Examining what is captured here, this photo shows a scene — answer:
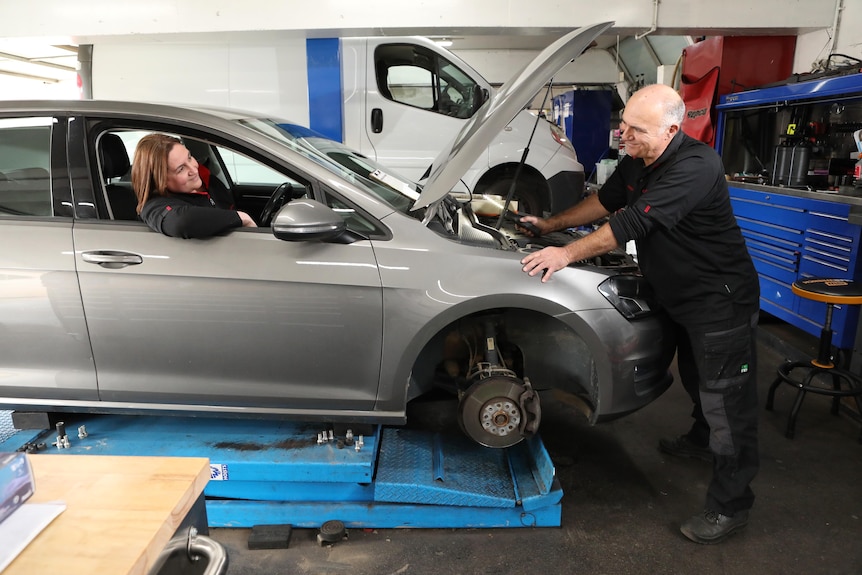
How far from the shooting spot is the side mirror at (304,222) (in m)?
2.00

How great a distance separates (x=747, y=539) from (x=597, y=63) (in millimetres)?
11248

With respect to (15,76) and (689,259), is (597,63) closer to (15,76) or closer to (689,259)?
(689,259)

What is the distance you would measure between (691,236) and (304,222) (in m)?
1.42

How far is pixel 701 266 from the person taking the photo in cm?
223

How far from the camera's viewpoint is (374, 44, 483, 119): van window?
5562 mm

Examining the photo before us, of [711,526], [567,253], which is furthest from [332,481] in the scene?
[711,526]

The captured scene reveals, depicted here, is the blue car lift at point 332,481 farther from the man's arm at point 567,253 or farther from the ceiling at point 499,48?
the ceiling at point 499,48

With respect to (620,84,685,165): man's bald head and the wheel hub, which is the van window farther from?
the wheel hub

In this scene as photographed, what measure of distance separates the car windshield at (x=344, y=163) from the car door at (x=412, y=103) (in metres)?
2.69

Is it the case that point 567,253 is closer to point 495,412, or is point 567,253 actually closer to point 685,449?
point 495,412

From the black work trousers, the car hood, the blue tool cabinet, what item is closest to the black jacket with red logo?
the car hood

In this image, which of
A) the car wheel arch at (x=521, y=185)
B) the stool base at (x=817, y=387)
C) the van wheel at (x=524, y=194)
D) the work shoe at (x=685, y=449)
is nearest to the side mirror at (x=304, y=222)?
the work shoe at (x=685, y=449)

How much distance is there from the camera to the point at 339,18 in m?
5.46

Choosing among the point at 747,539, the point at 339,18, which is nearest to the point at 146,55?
the point at 339,18
